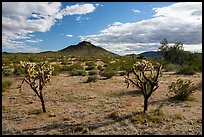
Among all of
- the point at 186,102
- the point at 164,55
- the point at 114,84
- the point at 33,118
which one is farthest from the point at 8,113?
the point at 164,55

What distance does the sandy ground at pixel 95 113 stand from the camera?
470 inches

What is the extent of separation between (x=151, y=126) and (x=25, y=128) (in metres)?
5.05

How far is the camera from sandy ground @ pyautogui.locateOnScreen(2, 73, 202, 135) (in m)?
11.9

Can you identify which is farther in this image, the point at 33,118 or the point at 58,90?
the point at 58,90

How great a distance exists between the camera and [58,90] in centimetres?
2133

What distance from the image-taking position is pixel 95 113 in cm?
1445

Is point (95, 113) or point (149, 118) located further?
point (95, 113)

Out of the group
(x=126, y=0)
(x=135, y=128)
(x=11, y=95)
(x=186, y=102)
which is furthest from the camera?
(x=11, y=95)

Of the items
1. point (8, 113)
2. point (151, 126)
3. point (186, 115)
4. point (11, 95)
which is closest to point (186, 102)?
point (186, 115)

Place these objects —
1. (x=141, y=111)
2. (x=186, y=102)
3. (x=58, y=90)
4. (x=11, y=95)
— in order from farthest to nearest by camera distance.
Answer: (x=58, y=90)
(x=11, y=95)
(x=186, y=102)
(x=141, y=111)

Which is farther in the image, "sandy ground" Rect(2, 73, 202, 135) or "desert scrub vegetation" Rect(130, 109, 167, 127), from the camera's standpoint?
"desert scrub vegetation" Rect(130, 109, 167, 127)

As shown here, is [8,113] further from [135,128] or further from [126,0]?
[126,0]

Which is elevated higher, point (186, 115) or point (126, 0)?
point (126, 0)

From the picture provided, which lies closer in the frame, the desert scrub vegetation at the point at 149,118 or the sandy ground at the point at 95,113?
the sandy ground at the point at 95,113
